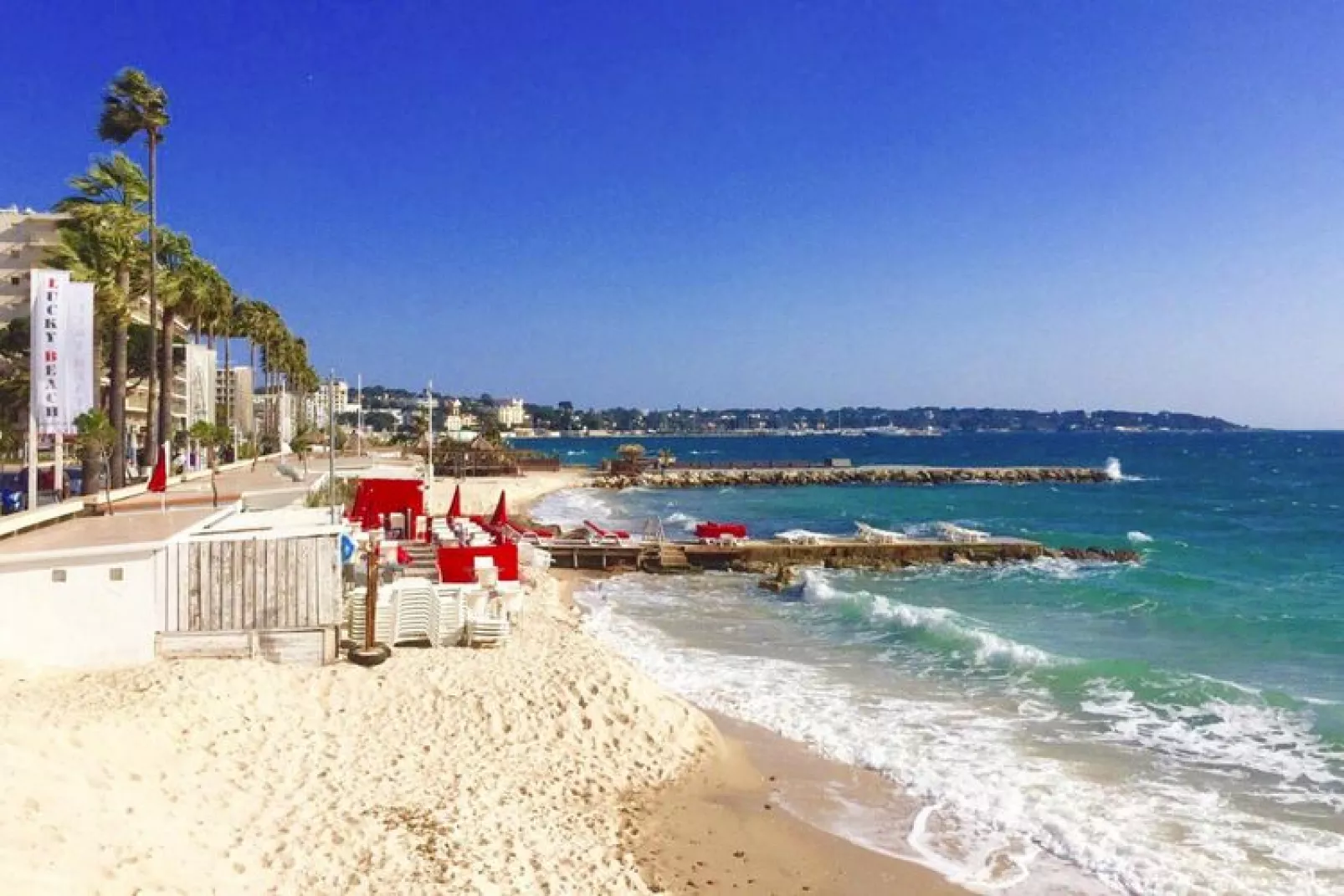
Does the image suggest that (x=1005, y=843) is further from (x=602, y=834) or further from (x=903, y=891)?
(x=602, y=834)

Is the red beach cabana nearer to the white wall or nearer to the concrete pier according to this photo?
the concrete pier

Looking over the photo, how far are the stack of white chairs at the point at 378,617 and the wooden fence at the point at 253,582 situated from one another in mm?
788

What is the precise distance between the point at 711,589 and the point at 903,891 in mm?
18988

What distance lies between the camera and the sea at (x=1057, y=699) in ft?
33.7

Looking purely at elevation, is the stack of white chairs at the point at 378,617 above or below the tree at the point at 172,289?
below

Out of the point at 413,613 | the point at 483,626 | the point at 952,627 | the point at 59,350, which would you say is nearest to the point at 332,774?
the point at 413,613

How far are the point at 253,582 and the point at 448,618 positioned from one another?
3.20m

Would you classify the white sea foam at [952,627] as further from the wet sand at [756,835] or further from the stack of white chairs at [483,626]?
the stack of white chairs at [483,626]

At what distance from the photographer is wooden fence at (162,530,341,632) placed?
40.9 ft

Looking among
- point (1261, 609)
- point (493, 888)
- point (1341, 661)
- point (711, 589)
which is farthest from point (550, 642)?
point (1261, 609)

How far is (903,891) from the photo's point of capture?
9.31 meters

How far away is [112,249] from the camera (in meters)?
24.4

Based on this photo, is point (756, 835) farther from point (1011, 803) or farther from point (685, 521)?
point (685, 521)

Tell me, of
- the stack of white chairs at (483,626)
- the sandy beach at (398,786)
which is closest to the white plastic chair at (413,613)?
the sandy beach at (398,786)
